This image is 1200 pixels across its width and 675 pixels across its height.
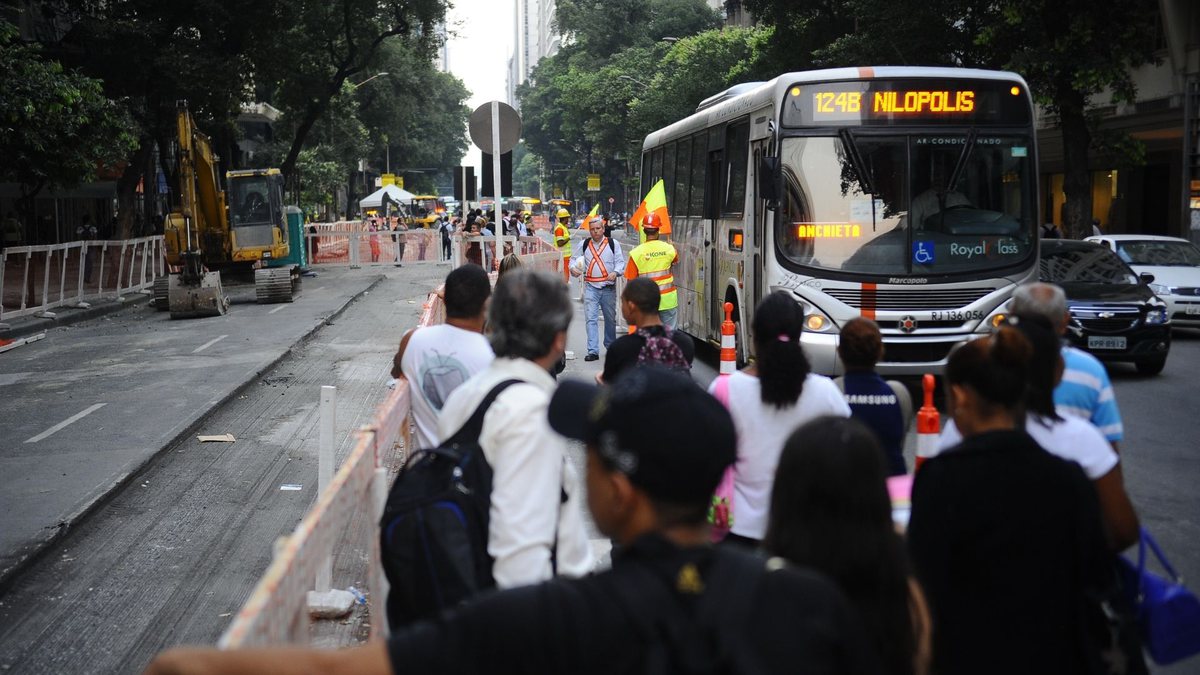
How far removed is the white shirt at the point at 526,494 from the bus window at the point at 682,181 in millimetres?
13916

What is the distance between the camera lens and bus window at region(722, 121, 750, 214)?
45.1ft

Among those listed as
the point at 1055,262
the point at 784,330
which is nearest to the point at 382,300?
the point at 1055,262

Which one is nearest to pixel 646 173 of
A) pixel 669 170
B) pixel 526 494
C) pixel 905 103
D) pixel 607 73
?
pixel 669 170

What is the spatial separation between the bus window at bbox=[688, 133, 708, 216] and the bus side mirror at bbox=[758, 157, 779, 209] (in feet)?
13.4

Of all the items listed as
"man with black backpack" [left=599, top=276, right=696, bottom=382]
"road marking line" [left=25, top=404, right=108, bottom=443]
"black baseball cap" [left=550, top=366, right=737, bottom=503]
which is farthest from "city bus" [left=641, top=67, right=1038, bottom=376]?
"black baseball cap" [left=550, top=366, right=737, bottom=503]

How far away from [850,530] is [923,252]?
9.95m

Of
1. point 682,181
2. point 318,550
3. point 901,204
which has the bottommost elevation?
point 318,550

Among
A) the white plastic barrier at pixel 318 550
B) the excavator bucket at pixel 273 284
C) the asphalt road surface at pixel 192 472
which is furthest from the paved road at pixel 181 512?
the excavator bucket at pixel 273 284

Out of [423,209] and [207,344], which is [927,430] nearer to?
[207,344]

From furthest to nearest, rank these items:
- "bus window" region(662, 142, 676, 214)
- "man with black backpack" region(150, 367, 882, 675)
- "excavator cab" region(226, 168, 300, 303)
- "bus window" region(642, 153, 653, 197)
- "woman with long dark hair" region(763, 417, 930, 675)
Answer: "excavator cab" region(226, 168, 300, 303), "bus window" region(642, 153, 653, 197), "bus window" region(662, 142, 676, 214), "woman with long dark hair" region(763, 417, 930, 675), "man with black backpack" region(150, 367, 882, 675)

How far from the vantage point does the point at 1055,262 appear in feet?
52.9

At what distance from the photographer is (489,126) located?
1305 centimetres

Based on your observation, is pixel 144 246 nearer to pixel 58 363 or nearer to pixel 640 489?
pixel 58 363

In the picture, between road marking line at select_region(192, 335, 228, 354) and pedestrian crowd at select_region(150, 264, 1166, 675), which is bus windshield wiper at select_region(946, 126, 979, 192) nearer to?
pedestrian crowd at select_region(150, 264, 1166, 675)
